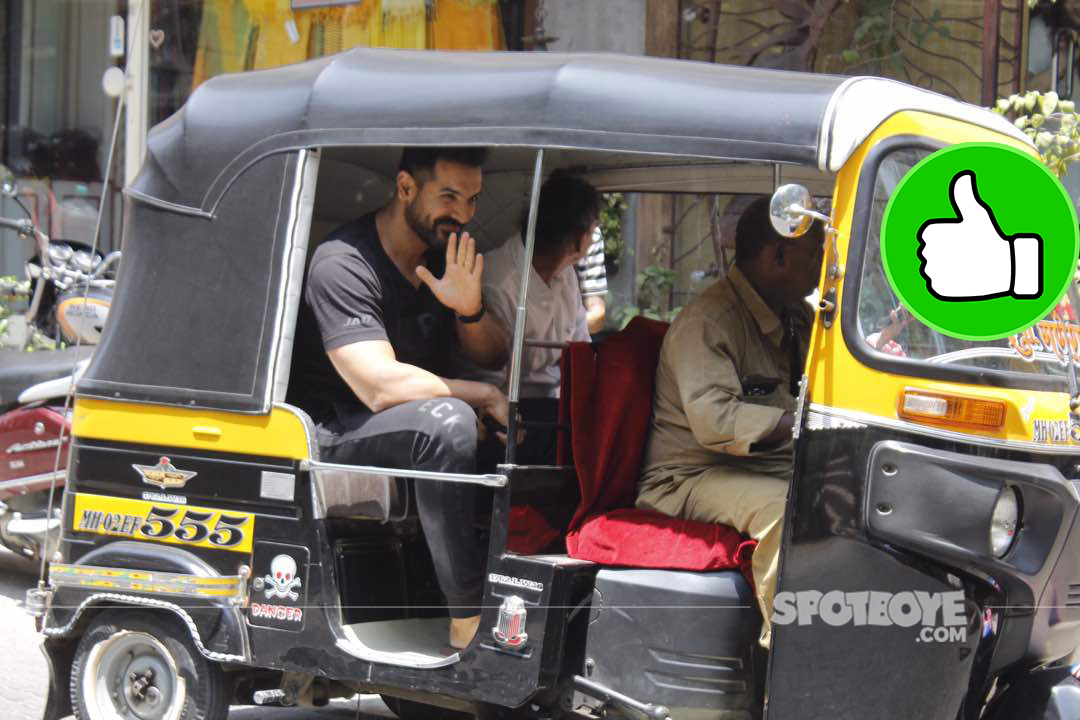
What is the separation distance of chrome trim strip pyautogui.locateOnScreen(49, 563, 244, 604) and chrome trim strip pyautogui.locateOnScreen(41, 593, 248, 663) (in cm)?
3

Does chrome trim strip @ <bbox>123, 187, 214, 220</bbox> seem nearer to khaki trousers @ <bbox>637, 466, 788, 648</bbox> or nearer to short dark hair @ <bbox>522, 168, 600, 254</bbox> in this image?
short dark hair @ <bbox>522, 168, 600, 254</bbox>

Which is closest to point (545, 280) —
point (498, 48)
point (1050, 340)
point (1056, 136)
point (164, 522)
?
point (164, 522)

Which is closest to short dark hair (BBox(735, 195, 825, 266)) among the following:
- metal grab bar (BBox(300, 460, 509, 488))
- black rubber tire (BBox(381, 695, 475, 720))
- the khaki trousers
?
the khaki trousers

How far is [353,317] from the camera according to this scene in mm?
4363

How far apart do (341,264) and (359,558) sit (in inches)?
35.8

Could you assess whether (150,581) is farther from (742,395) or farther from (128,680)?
(742,395)

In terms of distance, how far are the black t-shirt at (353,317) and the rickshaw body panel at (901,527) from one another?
4.75 ft

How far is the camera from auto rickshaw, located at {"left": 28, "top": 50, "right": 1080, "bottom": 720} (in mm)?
3539

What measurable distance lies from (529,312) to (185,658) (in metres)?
1.56

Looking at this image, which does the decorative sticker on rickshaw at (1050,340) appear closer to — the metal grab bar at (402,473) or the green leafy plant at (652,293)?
the metal grab bar at (402,473)

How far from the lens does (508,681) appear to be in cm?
397

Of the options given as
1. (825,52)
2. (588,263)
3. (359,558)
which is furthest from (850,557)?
(825,52)

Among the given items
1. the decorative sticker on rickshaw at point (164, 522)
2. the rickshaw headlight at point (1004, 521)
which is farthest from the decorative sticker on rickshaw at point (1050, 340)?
the decorative sticker on rickshaw at point (164, 522)

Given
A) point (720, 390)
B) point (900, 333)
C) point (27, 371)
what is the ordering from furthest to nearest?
1. point (27, 371)
2. point (720, 390)
3. point (900, 333)
